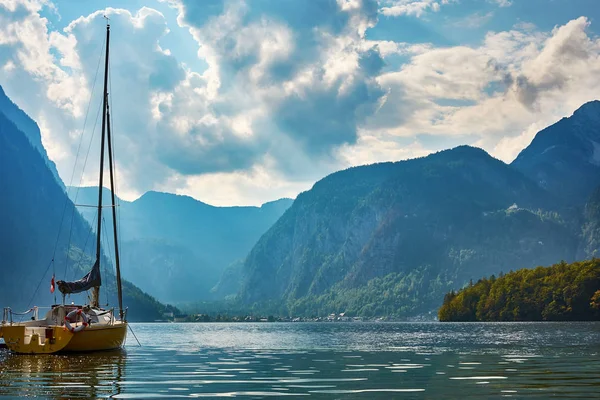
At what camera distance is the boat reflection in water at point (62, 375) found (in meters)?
36.4

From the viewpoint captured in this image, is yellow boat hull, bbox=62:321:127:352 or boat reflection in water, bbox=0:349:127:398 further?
yellow boat hull, bbox=62:321:127:352

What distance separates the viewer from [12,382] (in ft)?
135

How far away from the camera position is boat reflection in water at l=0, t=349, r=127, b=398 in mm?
36375

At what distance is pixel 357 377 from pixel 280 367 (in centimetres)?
1100

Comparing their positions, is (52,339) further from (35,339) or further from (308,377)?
(308,377)

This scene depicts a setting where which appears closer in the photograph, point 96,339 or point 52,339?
point 52,339

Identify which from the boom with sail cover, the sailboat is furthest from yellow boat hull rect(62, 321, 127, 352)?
the boom with sail cover

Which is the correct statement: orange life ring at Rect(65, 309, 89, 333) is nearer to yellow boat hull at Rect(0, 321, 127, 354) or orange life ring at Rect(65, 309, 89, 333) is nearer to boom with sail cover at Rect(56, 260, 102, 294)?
yellow boat hull at Rect(0, 321, 127, 354)

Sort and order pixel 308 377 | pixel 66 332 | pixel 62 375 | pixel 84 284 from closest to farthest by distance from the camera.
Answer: pixel 62 375 → pixel 308 377 → pixel 66 332 → pixel 84 284

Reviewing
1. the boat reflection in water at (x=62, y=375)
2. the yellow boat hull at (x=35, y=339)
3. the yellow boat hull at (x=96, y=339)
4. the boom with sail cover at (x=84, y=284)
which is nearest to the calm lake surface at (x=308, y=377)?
the boat reflection in water at (x=62, y=375)

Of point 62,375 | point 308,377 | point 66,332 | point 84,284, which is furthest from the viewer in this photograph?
point 84,284

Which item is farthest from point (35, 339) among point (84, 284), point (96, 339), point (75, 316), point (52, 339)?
point (84, 284)

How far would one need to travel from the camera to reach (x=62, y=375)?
45281mm

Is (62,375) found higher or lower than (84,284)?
lower
